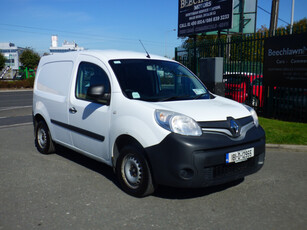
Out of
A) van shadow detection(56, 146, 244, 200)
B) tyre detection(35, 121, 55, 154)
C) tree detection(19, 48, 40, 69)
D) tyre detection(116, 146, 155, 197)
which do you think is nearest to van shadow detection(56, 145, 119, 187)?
van shadow detection(56, 146, 244, 200)

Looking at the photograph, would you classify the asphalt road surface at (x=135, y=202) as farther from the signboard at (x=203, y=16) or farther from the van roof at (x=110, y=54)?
the signboard at (x=203, y=16)

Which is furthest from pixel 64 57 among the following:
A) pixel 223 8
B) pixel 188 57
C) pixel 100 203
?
pixel 223 8

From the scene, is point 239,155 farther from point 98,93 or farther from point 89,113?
point 89,113

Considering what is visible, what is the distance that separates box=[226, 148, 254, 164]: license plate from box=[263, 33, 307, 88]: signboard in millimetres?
5834

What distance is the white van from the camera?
3.37 m

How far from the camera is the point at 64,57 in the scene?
529cm

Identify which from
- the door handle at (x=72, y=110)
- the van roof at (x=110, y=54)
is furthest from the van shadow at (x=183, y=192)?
the van roof at (x=110, y=54)

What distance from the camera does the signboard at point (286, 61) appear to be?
860cm

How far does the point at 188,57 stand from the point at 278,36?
434 centimetres

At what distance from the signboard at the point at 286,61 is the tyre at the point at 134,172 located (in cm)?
659

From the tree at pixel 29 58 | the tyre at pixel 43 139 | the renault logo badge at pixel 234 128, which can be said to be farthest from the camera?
the tree at pixel 29 58

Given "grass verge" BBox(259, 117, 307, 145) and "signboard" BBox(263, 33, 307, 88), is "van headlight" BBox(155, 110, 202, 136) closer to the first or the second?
"grass verge" BBox(259, 117, 307, 145)

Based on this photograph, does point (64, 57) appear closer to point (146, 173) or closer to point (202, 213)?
point (146, 173)

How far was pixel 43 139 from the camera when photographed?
5.89m
